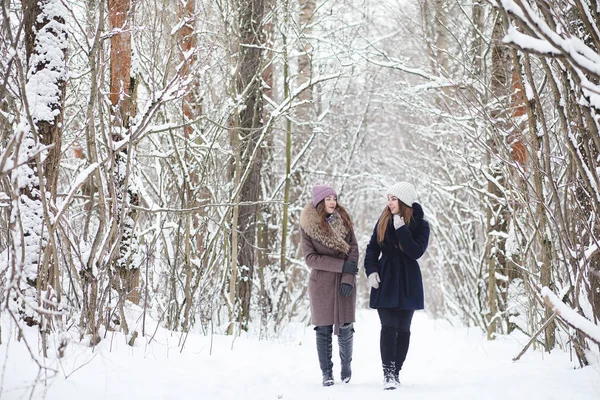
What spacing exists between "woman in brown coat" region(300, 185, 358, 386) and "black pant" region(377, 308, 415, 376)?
29 centimetres

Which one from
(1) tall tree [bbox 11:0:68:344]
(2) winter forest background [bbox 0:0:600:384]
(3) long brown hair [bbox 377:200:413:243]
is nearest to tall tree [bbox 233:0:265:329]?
(2) winter forest background [bbox 0:0:600:384]

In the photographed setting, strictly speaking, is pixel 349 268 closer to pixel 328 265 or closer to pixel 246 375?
pixel 328 265

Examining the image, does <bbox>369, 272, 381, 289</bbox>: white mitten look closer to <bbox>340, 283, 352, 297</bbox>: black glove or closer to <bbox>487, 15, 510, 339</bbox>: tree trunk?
<bbox>340, 283, 352, 297</bbox>: black glove

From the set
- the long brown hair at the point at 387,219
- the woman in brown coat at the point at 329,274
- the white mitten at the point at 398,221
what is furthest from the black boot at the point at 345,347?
the white mitten at the point at 398,221

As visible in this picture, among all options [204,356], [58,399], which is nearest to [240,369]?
[204,356]

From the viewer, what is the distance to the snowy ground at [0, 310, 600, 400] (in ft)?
10.8

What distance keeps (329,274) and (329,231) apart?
13.6 inches

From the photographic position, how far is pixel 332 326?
4.99 metres

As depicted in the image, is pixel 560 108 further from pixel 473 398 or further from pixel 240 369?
pixel 240 369

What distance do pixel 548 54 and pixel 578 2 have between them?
0.70 metres

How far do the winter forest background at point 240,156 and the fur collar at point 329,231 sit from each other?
2.13 feet

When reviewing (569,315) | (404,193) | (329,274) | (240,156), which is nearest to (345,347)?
(329,274)

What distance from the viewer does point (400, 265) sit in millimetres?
4676

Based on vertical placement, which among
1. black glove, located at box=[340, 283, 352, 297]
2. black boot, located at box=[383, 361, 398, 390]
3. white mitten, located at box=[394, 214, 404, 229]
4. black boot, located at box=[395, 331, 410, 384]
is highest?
white mitten, located at box=[394, 214, 404, 229]
